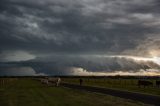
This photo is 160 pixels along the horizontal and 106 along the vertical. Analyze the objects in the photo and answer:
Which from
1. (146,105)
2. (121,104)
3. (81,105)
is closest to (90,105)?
(81,105)

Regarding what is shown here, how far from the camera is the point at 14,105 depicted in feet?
79.2

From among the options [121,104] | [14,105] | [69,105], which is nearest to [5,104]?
[14,105]

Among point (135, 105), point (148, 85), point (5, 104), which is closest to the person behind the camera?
point (135, 105)

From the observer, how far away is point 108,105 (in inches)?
→ 925

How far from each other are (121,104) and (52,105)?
215 inches

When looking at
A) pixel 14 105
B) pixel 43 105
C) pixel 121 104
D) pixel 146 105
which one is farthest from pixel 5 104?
pixel 146 105

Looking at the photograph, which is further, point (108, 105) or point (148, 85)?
point (148, 85)

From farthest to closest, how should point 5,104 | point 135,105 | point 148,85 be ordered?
point 148,85, point 5,104, point 135,105

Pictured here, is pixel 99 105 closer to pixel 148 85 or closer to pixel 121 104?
pixel 121 104

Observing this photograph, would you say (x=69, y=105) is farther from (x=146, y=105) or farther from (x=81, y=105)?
(x=146, y=105)

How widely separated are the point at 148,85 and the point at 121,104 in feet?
128

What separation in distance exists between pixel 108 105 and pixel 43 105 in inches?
201

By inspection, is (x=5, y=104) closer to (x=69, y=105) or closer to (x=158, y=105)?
(x=69, y=105)

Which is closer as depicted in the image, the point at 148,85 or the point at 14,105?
the point at 14,105
